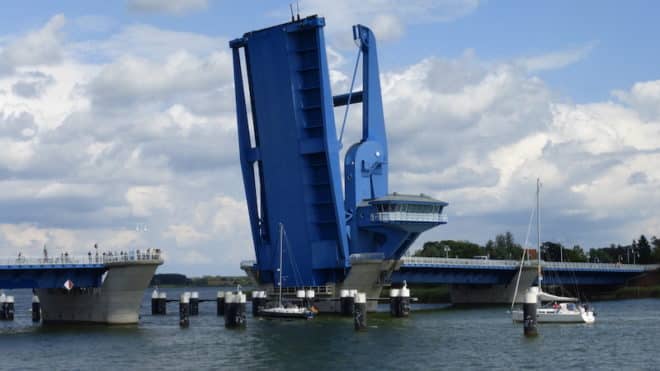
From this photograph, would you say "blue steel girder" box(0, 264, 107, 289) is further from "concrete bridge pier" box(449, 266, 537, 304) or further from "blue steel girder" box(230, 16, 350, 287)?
"concrete bridge pier" box(449, 266, 537, 304)

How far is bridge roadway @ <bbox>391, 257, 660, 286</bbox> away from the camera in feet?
357

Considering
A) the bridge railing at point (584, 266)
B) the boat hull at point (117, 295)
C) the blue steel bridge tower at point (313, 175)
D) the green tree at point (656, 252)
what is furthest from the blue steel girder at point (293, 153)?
the green tree at point (656, 252)

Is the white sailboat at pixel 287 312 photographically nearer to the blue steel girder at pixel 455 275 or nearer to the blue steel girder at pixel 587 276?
the blue steel girder at pixel 455 275

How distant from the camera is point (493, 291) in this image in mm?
125000

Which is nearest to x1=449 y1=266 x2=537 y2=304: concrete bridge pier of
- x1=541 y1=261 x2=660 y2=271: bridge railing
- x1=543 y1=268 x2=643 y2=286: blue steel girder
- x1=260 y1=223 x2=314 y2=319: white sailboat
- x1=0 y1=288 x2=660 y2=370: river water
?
x1=541 y1=261 x2=660 y2=271: bridge railing

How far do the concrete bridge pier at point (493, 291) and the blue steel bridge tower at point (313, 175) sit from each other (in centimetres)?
2429

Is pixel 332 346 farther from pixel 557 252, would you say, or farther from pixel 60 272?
pixel 557 252

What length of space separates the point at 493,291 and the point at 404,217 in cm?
3013

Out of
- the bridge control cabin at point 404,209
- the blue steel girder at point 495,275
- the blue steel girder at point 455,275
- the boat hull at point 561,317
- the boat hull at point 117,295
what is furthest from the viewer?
the blue steel girder at point 495,275

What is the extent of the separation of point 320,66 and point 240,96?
1089 cm

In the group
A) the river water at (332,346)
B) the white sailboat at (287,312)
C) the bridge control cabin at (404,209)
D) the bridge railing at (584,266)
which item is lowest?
the river water at (332,346)

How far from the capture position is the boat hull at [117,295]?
75.2 meters

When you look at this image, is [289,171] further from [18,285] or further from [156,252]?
[18,285]

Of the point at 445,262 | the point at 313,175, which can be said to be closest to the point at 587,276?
the point at 445,262
